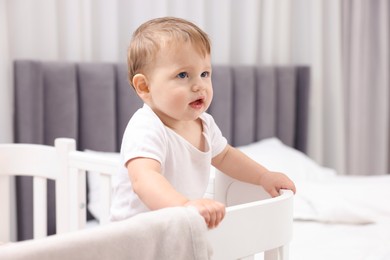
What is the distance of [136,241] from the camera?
0.71 metres

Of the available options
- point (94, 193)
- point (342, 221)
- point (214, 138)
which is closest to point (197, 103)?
point (214, 138)

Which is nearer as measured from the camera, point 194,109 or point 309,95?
point 194,109

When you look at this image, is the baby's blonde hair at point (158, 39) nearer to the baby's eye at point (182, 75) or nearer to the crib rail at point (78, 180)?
the baby's eye at point (182, 75)

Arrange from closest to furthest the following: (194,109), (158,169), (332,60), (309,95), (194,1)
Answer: (158,169) → (194,109) → (194,1) → (309,95) → (332,60)

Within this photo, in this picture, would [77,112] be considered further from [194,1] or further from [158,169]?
[158,169]

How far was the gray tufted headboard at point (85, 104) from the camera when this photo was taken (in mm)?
1896

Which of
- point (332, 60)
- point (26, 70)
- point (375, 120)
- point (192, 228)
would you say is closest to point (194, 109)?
point (192, 228)

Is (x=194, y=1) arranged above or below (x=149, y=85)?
above

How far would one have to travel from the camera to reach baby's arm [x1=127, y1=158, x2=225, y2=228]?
0.77 meters

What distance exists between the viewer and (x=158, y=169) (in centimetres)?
91

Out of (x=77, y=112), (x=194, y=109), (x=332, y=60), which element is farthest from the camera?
(x=332, y=60)

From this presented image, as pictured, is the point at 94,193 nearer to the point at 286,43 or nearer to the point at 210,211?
the point at 210,211

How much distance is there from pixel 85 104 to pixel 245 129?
2.66 feet

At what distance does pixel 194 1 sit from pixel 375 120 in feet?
4.41
